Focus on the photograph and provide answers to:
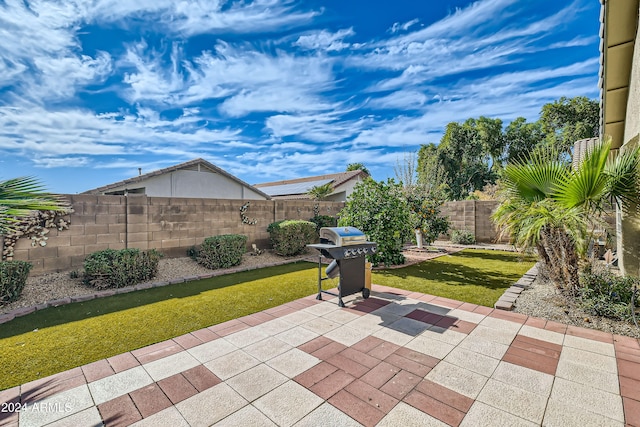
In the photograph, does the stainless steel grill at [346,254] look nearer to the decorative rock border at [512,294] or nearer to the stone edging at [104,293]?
the decorative rock border at [512,294]

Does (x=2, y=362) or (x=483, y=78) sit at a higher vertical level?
(x=483, y=78)

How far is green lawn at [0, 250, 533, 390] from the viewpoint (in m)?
3.27

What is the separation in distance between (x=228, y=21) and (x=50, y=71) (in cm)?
420

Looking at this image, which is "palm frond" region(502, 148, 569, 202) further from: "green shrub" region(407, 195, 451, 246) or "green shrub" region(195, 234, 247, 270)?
"green shrub" region(195, 234, 247, 270)

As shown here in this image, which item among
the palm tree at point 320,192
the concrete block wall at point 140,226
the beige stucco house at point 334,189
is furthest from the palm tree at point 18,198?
the beige stucco house at point 334,189

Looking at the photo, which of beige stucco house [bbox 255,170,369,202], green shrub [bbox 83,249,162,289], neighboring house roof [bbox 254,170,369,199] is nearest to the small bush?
beige stucco house [bbox 255,170,369,202]

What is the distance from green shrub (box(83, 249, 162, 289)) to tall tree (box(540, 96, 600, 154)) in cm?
2711

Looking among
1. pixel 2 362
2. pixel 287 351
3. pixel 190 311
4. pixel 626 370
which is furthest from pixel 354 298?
pixel 2 362

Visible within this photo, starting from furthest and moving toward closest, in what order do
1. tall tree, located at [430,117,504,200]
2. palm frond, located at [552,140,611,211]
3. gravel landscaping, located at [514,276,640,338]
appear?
tall tree, located at [430,117,504,200]
palm frond, located at [552,140,611,211]
gravel landscaping, located at [514,276,640,338]

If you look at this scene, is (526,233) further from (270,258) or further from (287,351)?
(270,258)

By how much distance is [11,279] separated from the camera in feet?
15.9

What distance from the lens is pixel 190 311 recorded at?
4645 mm

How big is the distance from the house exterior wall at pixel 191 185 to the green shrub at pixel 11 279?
928 centimetres

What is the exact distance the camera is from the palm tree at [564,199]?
4188mm
